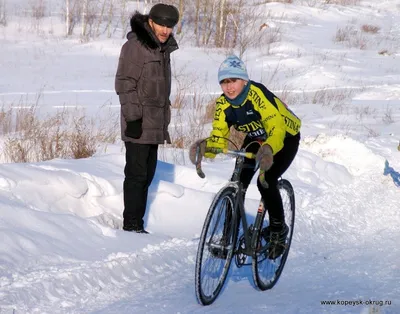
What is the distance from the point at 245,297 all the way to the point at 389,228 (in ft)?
9.09

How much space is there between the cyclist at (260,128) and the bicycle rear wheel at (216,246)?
347 mm

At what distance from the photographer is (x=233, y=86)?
4.83 meters

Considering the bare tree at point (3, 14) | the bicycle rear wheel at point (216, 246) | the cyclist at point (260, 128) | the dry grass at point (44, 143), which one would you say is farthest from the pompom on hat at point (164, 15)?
the bare tree at point (3, 14)

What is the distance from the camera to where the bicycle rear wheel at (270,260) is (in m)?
5.18

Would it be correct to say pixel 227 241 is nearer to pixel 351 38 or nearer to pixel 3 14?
pixel 3 14

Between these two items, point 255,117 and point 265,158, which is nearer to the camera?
point 265,158

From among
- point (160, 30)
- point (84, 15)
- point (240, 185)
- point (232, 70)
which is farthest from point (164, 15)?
point (84, 15)

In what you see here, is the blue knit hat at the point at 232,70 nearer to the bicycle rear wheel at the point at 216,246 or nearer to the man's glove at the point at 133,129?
the bicycle rear wheel at the point at 216,246

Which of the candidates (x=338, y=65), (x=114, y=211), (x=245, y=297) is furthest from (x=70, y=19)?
(x=245, y=297)

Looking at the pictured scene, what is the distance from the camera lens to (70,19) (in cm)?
2911

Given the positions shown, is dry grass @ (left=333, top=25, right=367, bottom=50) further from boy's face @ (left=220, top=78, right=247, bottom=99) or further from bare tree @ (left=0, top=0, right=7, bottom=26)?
boy's face @ (left=220, top=78, right=247, bottom=99)

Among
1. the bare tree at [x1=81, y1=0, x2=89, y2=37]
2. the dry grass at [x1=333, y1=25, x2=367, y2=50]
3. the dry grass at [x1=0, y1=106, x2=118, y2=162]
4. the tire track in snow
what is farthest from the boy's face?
the dry grass at [x1=333, y1=25, x2=367, y2=50]

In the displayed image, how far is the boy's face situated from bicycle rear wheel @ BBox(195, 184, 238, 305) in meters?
0.63

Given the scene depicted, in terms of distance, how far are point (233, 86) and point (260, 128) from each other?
1.54 ft
